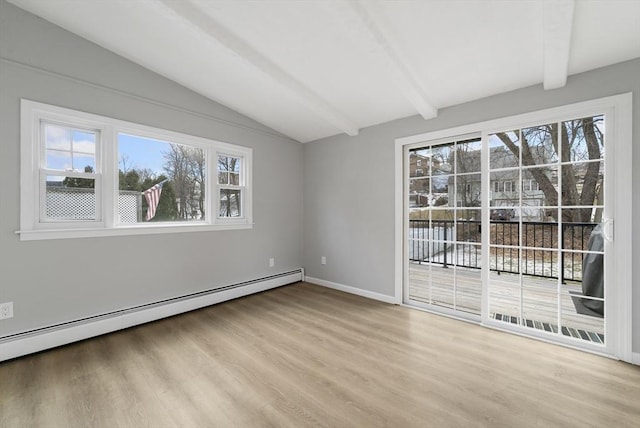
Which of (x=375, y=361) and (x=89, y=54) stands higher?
(x=89, y=54)

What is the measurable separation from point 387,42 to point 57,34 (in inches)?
119

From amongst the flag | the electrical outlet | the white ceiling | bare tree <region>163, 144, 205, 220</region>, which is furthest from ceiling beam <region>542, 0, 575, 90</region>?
the electrical outlet

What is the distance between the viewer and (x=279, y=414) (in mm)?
1595

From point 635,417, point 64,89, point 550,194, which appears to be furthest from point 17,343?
point 550,194

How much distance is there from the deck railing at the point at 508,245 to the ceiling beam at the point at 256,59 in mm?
1774

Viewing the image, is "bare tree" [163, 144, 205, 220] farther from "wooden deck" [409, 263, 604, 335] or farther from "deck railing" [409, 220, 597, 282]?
"wooden deck" [409, 263, 604, 335]

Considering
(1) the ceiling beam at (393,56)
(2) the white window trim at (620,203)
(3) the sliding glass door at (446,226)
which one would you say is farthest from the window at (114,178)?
(2) the white window trim at (620,203)

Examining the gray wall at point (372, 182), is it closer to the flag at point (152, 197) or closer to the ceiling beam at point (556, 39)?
the ceiling beam at point (556, 39)

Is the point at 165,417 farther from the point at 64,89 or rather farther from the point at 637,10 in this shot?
the point at 637,10

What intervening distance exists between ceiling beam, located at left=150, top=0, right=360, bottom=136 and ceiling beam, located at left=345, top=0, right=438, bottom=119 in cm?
102

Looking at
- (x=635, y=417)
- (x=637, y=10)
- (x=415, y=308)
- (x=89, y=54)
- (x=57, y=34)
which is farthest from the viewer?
(x=415, y=308)

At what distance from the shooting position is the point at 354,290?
154 inches

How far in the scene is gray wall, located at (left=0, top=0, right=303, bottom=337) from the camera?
2.20 metres

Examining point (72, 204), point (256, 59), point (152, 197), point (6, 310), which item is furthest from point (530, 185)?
point (6, 310)
